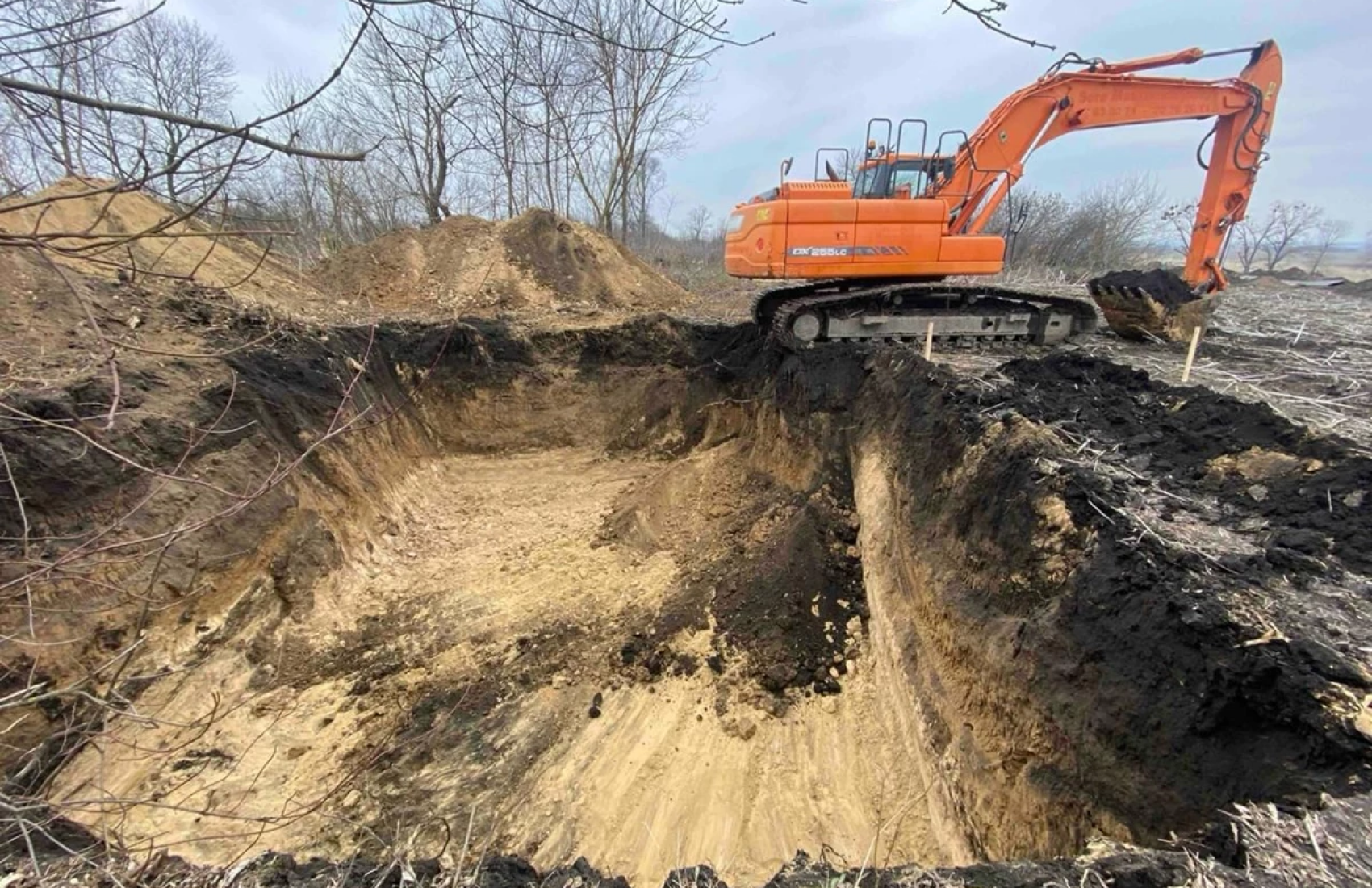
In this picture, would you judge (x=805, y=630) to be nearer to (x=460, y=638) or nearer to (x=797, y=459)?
(x=797, y=459)

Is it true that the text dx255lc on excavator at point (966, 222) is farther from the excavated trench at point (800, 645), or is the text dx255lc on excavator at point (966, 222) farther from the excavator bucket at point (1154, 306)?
the excavated trench at point (800, 645)

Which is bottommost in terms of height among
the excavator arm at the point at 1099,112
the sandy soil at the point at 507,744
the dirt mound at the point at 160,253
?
the sandy soil at the point at 507,744

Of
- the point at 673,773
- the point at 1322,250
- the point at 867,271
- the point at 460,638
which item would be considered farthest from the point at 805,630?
the point at 1322,250

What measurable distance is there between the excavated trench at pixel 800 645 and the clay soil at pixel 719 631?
0.9 inches

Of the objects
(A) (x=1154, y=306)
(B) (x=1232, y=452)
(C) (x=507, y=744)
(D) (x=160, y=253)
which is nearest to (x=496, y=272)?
(D) (x=160, y=253)

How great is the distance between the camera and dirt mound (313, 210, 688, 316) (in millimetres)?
11664

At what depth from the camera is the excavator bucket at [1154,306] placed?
27.0 feet

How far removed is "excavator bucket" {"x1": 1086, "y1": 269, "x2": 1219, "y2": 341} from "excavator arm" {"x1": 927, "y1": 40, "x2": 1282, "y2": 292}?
1749 millimetres

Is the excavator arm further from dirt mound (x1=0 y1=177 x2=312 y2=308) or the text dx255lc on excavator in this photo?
dirt mound (x1=0 y1=177 x2=312 y2=308)

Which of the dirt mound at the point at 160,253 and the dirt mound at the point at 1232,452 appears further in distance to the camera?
the dirt mound at the point at 160,253

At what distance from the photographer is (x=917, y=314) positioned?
25.6ft

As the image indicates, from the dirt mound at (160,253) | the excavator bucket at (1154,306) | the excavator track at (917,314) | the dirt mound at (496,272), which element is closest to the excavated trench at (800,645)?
the excavator track at (917,314)

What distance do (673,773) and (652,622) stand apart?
141cm

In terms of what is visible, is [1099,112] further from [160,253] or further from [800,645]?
[160,253]
